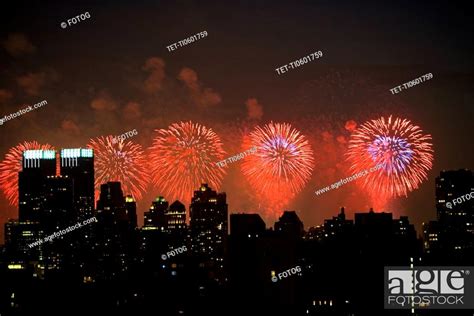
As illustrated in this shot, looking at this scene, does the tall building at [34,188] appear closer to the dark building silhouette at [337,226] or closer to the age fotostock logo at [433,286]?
the dark building silhouette at [337,226]

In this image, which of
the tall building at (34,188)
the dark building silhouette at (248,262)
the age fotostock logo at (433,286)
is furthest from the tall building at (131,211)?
the age fotostock logo at (433,286)

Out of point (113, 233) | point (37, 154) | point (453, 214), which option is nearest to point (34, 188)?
point (113, 233)

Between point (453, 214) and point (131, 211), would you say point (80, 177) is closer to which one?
point (131, 211)

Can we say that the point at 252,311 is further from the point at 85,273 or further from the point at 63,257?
the point at 63,257

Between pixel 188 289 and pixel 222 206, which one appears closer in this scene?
pixel 188 289

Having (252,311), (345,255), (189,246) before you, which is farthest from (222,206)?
(252,311)

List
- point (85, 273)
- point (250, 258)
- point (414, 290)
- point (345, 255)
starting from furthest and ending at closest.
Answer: point (85, 273) → point (345, 255) → point (250, 258) → point (414, 290)

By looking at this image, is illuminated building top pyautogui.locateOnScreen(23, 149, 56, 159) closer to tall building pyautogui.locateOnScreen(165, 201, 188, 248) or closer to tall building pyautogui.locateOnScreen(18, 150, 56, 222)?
tall building pyautogui.locateOnScreen(18, 150, 56, 222)

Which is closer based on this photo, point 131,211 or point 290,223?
point 290,223
